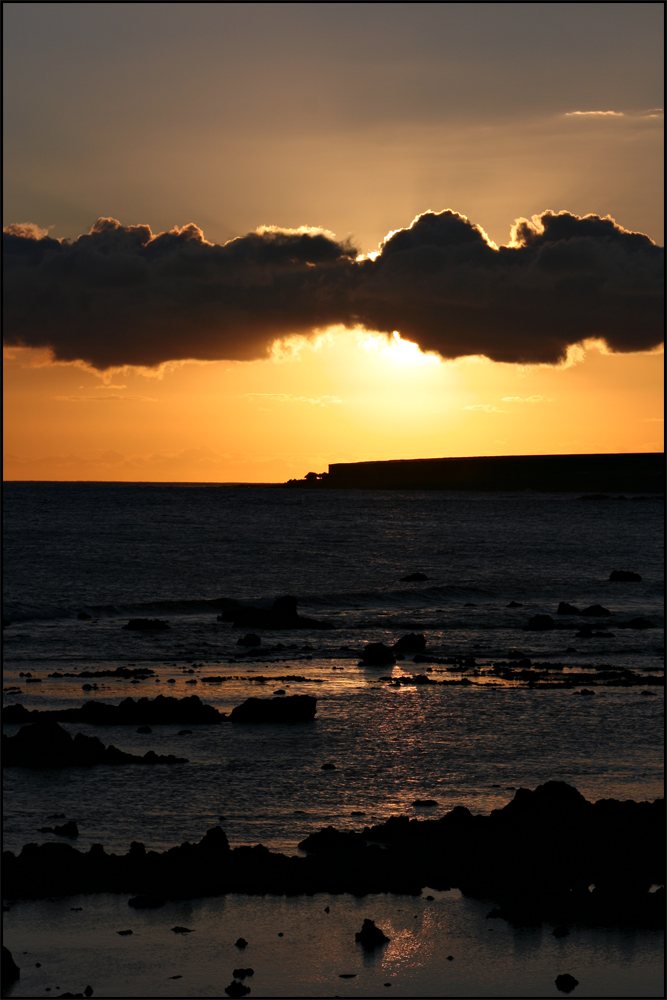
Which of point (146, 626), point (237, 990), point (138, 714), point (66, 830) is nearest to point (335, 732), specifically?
point (138, 714)

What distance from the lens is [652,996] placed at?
387 inches

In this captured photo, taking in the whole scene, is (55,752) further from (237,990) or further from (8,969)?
(237,990)

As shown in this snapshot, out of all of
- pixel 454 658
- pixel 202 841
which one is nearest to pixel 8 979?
pixel 202 841

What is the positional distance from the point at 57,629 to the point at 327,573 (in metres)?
33.0

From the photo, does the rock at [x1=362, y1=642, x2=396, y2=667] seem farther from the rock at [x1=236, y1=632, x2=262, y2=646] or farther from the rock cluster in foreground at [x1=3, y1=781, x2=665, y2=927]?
the rock cluster in foreground at [x1=3, y1=781, x2=665, y2=927]

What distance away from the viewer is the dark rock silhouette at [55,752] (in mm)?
18281

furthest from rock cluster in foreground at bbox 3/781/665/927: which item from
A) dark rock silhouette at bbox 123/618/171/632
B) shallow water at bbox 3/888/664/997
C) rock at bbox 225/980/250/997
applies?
dark rock silhouette at bbox 123/618/171/632

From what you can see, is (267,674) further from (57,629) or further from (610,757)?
(57,629)

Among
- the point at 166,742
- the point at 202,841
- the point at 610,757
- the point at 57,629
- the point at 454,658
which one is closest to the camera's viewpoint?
the point at 202,841

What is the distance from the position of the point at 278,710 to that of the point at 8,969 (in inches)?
495

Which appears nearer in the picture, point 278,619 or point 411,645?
point 411,645

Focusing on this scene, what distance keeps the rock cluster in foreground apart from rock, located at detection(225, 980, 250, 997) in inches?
91.2

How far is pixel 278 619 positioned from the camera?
42.4 m

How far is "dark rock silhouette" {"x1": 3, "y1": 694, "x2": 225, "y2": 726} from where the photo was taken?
73.6 feet
